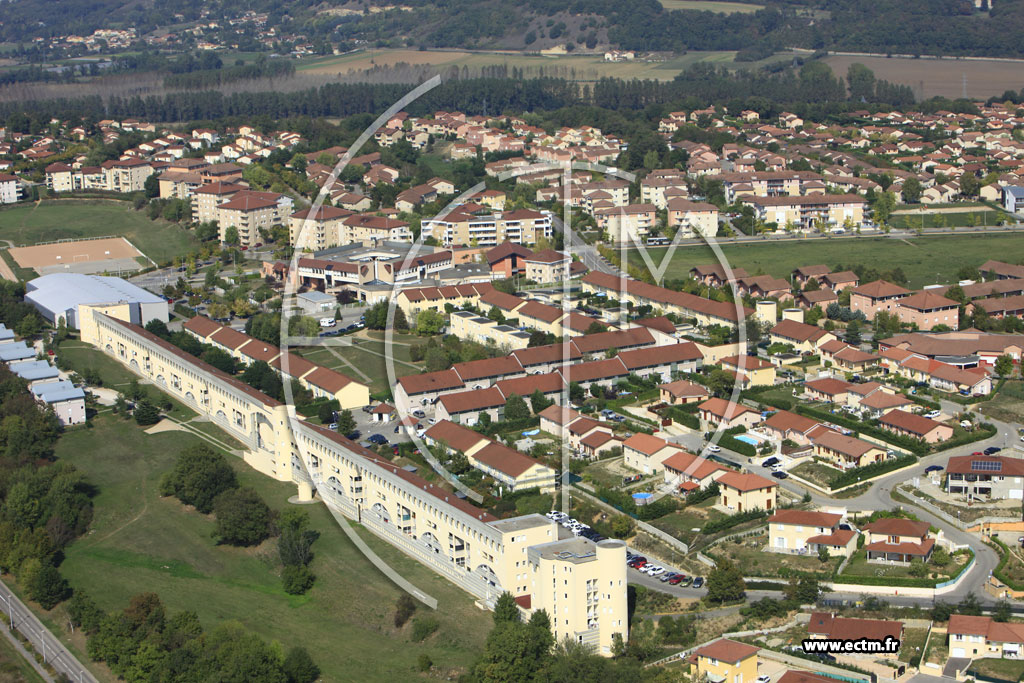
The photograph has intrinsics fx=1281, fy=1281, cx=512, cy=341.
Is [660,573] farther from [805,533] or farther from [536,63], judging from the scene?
[536,63]

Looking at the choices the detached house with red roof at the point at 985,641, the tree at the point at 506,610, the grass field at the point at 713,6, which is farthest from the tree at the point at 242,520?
the grass field at the point at 713,6

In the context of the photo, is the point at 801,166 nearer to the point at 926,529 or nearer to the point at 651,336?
the point at 651,336

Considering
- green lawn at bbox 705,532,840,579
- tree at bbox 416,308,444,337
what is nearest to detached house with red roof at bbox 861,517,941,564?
green lawn at bbox 705,532,840,579

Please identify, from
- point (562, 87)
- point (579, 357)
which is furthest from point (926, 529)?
point (562, 87)

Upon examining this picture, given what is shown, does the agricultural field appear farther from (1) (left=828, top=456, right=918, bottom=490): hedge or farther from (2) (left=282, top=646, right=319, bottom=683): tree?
(2) (left=282, top=646, right=319, bottom=683): tree

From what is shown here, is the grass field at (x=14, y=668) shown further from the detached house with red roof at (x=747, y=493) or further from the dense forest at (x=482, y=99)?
the dense forest at (x=482, y=99)

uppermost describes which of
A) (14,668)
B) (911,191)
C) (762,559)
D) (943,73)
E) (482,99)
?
(943,73)

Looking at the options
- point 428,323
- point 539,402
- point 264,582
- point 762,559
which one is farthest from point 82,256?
point 762,559

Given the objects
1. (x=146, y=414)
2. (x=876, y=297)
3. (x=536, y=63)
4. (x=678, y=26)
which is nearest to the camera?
(x=146, y=414)

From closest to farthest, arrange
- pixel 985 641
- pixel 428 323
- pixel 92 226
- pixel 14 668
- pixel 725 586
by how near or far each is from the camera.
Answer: pixel 985 641, pixel 14 668, pixel 725 586, pixel 428 323, pixel 92 226
